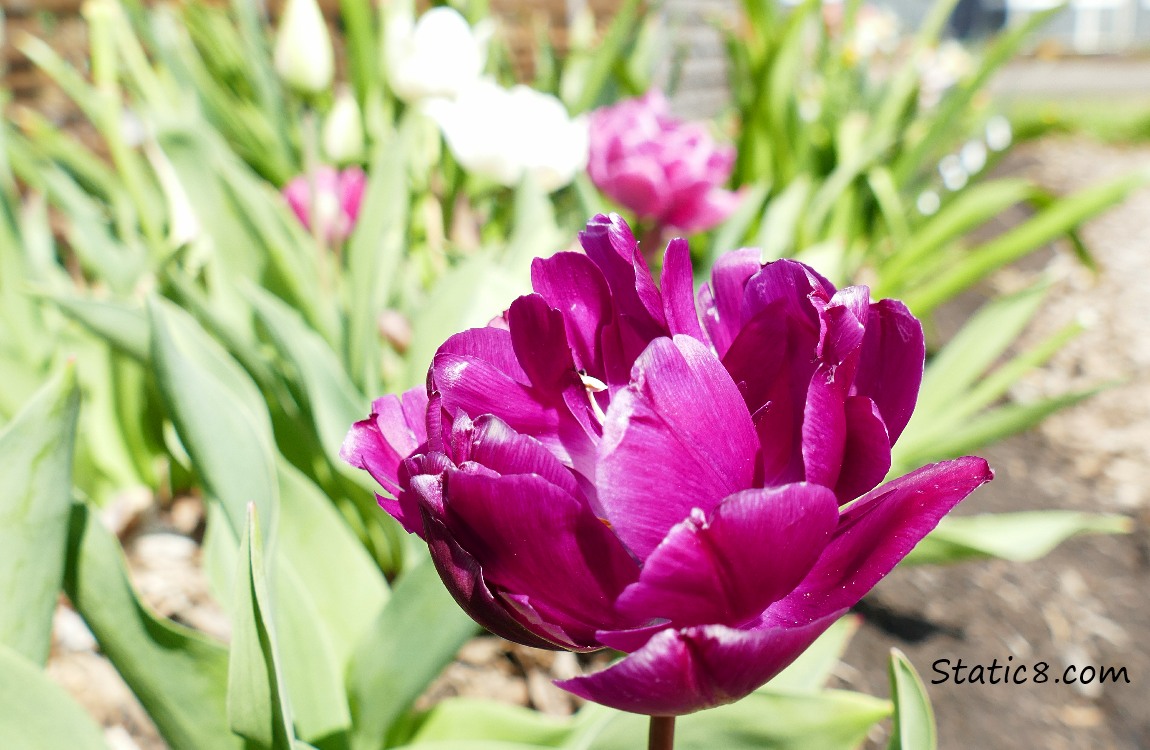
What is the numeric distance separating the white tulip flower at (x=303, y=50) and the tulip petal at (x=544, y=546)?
108cm

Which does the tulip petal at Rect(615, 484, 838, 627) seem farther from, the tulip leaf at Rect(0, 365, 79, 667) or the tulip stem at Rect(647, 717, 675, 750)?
the tulip leaf at Rect(0, 365, 79, 667)

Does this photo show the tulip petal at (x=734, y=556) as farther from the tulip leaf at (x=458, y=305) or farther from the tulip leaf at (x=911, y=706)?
the tulip leaf at (x=458, y=305)

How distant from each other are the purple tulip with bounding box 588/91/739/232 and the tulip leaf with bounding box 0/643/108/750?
1163mm

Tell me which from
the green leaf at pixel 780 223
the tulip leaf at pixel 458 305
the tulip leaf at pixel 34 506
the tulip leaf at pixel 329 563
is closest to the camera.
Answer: the tulip leaf at pixel 34 506

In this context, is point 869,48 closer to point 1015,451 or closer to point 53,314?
point 1015,451

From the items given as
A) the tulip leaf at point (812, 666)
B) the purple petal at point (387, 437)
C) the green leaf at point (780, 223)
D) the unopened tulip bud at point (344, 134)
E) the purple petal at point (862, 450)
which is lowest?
the tulip leaf at point (812, 666)

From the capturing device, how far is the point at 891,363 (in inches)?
14.9

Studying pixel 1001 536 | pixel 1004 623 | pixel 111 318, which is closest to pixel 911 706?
pixel 1001 536

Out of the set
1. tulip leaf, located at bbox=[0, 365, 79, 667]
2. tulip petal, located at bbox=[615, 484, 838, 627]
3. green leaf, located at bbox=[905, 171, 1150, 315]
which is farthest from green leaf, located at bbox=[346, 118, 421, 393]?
green leaf, located at bbox=[905, 171, 1150, 315]

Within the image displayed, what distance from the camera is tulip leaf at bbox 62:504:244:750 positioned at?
23.8 inches

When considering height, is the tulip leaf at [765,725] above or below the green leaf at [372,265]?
below

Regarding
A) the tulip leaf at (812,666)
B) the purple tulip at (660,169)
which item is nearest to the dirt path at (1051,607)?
the tulip leaf at (812,666)

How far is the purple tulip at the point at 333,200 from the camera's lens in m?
1.43

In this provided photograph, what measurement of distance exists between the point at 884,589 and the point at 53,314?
156 cm
